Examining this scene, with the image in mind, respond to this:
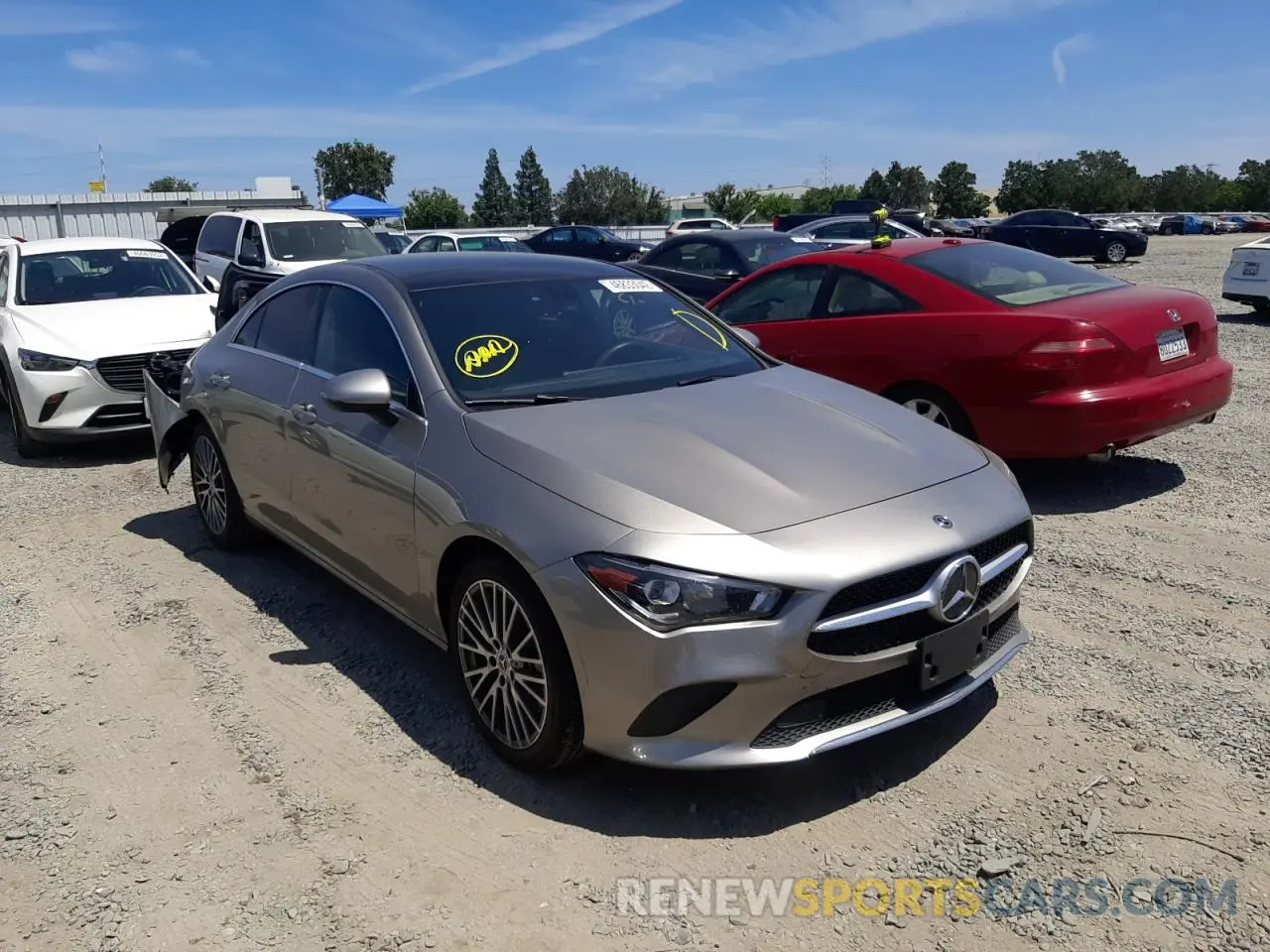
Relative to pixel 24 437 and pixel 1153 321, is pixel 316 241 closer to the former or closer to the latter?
pixel 24 437

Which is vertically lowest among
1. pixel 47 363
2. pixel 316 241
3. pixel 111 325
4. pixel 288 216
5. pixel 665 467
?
pixel 47 363

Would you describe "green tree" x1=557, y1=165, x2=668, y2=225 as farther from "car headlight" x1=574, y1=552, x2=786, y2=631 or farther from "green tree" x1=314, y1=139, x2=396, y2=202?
"car headlight" x1=574, y1=552, x2=786, y2=631

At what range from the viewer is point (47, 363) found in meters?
7.75

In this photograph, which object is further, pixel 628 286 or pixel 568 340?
pixel 628 286

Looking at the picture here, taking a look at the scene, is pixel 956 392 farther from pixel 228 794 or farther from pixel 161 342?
pixel 161 342

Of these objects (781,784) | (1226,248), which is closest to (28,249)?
(781,784)

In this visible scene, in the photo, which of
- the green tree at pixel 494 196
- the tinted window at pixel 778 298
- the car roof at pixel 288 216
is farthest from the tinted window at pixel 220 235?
the green tree at pixel 494 196

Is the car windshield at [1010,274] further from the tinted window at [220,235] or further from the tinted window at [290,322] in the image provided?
the tinted window at [220,235]

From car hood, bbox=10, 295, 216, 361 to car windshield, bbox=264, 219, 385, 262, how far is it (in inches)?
193

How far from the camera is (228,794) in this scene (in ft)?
11.1

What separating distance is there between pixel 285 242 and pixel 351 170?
80342mm

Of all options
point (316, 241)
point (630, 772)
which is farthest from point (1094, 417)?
point (316, 241)

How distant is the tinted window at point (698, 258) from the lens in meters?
11.6

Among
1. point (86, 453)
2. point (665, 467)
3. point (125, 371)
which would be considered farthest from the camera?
point (86, 453)
